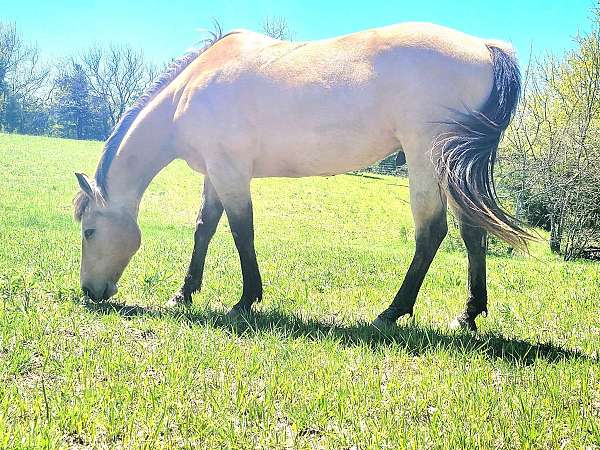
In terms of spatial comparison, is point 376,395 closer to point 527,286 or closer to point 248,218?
point 248,218

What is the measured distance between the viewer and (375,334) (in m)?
4.00

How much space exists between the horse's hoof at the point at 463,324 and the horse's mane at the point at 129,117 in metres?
3.53

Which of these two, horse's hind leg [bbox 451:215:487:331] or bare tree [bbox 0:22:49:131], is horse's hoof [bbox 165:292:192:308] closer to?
horse's hind leg [bbox 451:215:487:331]

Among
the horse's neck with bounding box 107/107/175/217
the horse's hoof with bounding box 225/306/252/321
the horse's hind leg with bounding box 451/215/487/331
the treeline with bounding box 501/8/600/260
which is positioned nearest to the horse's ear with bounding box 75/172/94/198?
the horse's neck with bounding box 107/107/175/217

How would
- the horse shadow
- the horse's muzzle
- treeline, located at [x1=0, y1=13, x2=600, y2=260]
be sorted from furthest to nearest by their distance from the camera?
treeline, located at [x1=0, y1=13, x2=600, y2=260]
the horse's muzzle
the horse shadow

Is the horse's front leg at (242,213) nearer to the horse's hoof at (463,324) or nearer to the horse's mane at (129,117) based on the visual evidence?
the horse's mane at (129,117)

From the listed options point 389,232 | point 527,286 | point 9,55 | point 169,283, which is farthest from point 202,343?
point 9,55

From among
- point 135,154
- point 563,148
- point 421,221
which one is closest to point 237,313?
point 421,221

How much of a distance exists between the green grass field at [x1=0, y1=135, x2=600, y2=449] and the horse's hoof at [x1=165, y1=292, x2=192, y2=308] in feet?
0.43

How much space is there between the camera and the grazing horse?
414cm

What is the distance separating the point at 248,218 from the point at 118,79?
208 feet

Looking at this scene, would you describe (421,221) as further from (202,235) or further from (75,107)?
(75,107)

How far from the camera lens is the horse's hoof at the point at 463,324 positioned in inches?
172

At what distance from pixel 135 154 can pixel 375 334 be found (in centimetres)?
309
